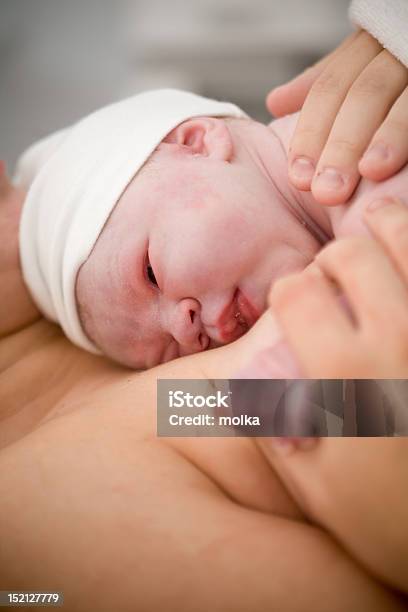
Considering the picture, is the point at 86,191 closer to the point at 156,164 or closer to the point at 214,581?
the point at 156,164

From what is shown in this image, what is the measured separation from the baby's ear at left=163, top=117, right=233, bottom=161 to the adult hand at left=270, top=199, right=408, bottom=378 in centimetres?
33

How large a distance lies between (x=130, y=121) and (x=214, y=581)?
0.59 meters

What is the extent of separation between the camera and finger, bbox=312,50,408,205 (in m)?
0.67

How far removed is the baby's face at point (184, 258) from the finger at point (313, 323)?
0.74 feet

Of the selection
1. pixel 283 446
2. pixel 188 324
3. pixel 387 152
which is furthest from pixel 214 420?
pixel 387 152

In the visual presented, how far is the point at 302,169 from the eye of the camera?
2.34 ft

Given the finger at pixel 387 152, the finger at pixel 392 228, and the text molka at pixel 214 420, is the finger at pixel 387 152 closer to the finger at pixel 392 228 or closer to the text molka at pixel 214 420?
the finger at pixel 392 228

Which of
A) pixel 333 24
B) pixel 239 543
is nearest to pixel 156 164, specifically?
pixel 239 543

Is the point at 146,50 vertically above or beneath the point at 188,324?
above

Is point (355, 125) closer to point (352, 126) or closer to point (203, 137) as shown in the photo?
point (352, 126)

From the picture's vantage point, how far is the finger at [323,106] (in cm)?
72

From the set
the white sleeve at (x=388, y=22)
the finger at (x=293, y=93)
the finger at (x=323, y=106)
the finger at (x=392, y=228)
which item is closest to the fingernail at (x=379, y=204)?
the finger at (x=392, y=228)

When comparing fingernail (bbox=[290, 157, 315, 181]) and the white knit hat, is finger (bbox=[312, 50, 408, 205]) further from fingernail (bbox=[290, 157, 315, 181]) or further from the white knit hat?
the white knit hat

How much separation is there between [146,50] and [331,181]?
129 cm
